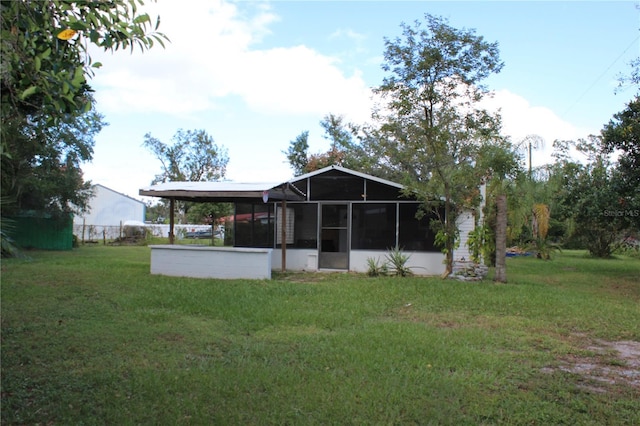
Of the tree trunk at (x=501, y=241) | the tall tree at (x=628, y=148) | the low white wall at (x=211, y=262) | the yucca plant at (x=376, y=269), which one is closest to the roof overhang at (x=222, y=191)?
the low white wall at (x=211, y=262)

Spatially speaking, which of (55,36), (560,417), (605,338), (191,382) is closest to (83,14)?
(55,36)

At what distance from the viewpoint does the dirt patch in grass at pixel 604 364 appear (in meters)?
4.78

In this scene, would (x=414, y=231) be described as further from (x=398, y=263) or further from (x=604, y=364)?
(x=604, y=364)

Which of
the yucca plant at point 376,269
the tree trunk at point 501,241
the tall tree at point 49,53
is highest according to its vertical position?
the tall tree at point 49,53

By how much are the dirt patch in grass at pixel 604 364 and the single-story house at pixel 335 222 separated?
7.15 m

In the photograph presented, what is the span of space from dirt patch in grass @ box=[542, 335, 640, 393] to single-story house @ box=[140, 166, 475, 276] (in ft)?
23.5

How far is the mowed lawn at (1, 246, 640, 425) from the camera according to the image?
3.90 metres

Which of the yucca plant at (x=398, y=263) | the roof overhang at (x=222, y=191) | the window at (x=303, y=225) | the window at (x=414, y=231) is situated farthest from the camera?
the window at (x=303, y=225)

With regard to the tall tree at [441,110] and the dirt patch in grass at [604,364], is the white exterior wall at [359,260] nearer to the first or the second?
the tall tree at [441,110]

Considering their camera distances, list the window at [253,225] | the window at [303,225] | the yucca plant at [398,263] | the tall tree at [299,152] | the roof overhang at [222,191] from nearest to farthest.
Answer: the roof overhang at [222,191], the yucca plant at [398,263], the window at [303,225], the window at [253,225], the tall tree at [299,152]

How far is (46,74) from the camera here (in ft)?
8.45

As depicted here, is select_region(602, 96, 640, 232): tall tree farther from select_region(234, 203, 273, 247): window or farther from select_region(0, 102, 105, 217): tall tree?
select_region(0, 102, 105, 217): tall tree

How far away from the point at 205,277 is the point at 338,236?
4.12 metres

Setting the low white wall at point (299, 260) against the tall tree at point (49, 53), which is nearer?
the tall tree at point (49, 53)
